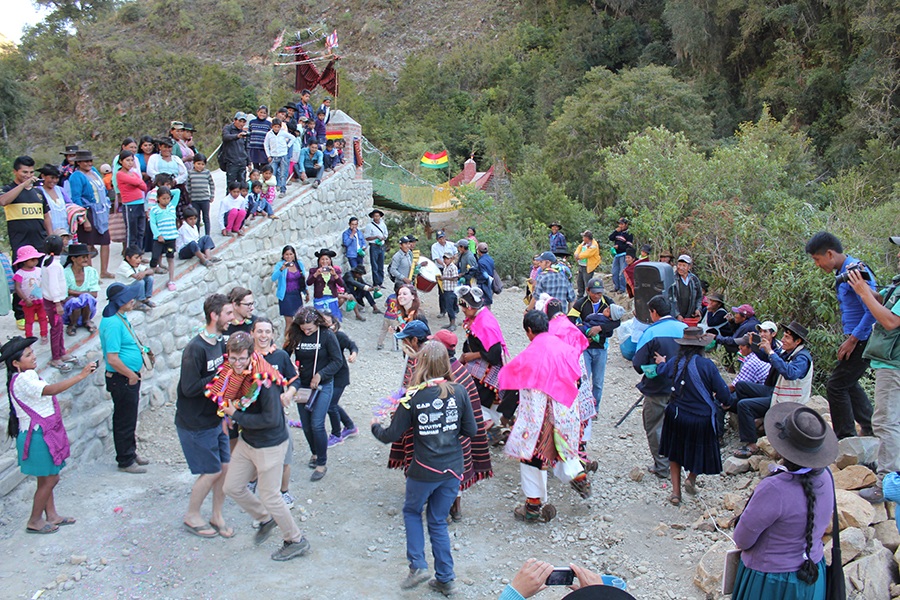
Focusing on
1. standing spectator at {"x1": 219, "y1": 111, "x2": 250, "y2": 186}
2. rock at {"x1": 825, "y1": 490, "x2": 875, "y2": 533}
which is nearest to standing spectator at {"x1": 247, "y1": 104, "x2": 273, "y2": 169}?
standing spectator at {"x1": 219, "y1": 111, "x2": 250, "y2": 186}

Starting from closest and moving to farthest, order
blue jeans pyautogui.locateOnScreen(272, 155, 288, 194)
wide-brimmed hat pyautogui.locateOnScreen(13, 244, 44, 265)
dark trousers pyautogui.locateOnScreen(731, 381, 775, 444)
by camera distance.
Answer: wide-brimmed hat pyautogui.locateOnScreen(13, 244, 44, 265) < dark trousers pyautogui.locateOnScreen(731, 381, 775, 444) < blue jeans pyautogui.locateOnScreen(272, 155, 288, 194)

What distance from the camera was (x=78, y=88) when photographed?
38.4 meters

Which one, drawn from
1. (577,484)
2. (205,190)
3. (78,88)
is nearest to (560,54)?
(78,88)

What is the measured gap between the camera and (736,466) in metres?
5.34

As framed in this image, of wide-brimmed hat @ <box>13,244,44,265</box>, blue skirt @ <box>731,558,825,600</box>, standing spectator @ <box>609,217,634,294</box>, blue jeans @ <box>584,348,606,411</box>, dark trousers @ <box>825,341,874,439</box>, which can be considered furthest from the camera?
standing spectator @ <box>609,217,634,294</box>

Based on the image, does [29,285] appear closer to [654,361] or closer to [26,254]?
[26,254]

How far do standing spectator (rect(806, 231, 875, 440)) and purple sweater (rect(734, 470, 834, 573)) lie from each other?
2.41m

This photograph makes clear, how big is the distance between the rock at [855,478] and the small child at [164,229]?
6.98m

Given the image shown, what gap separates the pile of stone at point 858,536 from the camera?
3.48 metres

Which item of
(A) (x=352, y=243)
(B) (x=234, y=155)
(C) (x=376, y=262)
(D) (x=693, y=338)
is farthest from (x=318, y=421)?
(C) (x=376, y=262)

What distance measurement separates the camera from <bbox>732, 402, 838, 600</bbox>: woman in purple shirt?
8.55 ft

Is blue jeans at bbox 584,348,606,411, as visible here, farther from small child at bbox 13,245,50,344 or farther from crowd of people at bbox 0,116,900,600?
small child at bbox 13,245,50,344

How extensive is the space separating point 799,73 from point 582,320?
23658 millimetres

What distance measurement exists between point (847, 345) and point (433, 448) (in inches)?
138
